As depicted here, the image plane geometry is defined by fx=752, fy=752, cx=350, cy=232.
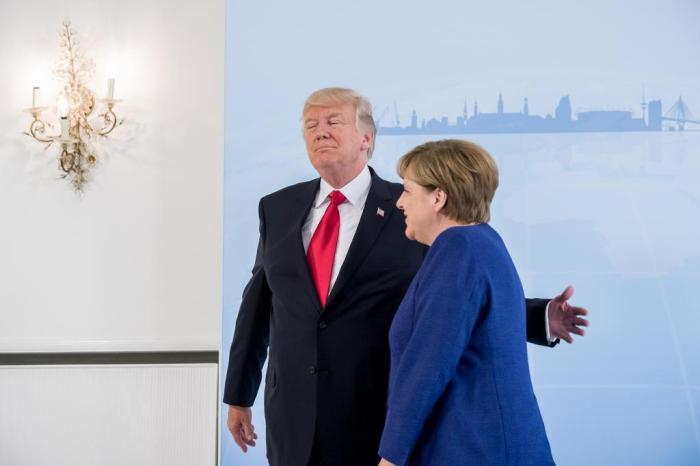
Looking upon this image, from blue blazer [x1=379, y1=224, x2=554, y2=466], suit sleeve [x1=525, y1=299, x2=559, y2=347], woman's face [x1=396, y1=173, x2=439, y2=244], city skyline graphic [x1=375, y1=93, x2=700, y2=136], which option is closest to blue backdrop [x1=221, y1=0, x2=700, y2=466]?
city skyline graphic [x1=375, y1=93, x2=700, y2=136]

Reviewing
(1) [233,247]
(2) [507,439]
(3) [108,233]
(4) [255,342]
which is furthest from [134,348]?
(2) [507,439]

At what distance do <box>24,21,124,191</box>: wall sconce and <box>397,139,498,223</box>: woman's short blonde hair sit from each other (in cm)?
216

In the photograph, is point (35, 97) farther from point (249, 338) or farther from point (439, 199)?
point (439, 199)

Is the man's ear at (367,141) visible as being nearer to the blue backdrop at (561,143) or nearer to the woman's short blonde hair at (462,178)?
the woman's short blonde hair at (462,178)

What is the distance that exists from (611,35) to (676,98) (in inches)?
13.4

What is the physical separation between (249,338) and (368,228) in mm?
493

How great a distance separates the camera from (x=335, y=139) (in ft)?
6.91

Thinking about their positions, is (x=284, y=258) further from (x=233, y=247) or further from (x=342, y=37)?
(x=342, y=37)

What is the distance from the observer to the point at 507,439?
1391mm

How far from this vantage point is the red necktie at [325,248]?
6.56ft

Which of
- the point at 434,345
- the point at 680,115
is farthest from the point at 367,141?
the point at 680,115

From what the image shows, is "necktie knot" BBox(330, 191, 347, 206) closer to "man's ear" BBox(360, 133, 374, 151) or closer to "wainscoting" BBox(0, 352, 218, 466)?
"man's ear" BBox(360, 133, 374, 151)

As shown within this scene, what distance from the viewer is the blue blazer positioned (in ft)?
4.57

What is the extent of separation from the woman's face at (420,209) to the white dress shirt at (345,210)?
446mm
